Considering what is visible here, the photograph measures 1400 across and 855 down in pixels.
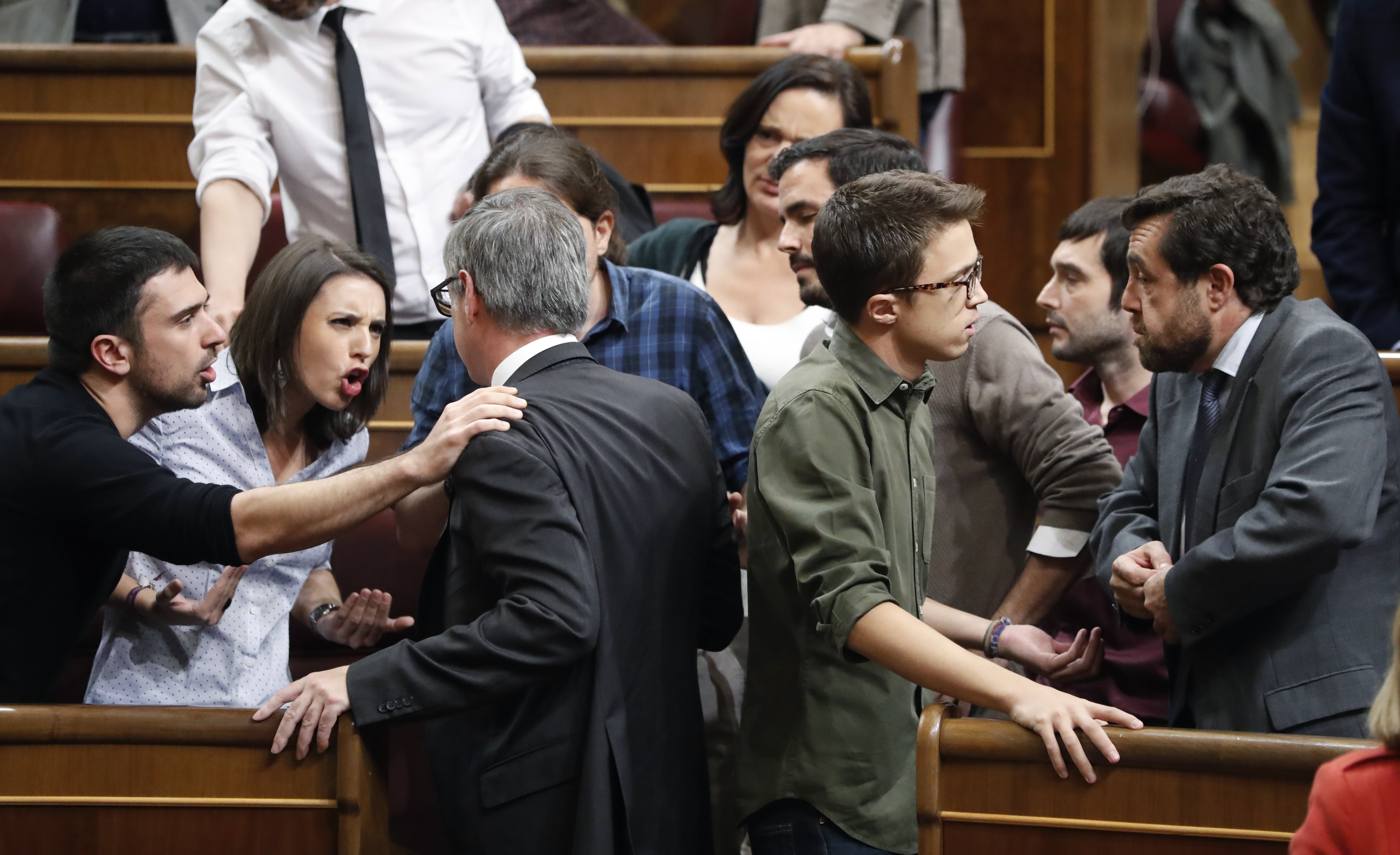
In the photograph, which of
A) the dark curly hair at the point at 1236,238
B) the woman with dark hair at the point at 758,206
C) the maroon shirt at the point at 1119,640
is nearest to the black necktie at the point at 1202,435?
the dark curly hair at the point at 1236,238

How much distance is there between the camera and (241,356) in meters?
2.19

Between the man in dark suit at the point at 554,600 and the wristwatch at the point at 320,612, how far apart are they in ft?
1.85

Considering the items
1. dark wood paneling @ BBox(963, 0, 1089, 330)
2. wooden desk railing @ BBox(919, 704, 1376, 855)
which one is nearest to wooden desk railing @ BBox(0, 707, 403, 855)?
wooden desk railing @ BBox(919, 704, 1376, 855)

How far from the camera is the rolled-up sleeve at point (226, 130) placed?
9.23ft

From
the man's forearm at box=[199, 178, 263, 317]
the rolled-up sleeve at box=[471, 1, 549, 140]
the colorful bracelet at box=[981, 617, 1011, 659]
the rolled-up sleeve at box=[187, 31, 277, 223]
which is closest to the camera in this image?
the colorful bracelet at box=[981, 617, 1011, 659]

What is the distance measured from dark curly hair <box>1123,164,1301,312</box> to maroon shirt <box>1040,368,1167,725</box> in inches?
18.3

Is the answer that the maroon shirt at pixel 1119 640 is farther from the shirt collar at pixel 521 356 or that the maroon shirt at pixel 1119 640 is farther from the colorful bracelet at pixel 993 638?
the shirt collar at pixel 521 356

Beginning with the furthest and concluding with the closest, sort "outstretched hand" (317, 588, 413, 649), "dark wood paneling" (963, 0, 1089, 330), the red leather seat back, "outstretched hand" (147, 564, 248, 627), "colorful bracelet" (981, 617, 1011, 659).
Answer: "dark wood paneling" (963, 0, 1089, 330)
the red leather seat back
"outstretched hand" (317, 588, 413, 649)
"outstretched hand" (147, 564, 248, 627)
"colorful bracelet" (981, 617, 1011, 659)

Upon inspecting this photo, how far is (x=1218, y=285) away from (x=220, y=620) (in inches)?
59.9

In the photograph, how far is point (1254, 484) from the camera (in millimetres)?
1708

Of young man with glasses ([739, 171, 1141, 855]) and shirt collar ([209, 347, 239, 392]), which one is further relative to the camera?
shirt collar ([209, 347, 239, 392])

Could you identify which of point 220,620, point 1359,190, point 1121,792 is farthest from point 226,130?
point 1359,190

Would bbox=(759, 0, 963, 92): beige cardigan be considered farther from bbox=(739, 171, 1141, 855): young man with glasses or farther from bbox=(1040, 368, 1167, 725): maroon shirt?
bbox=(739, 171, 1141, 855): young man with glasses

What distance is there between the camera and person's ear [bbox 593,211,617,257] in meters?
2.22
